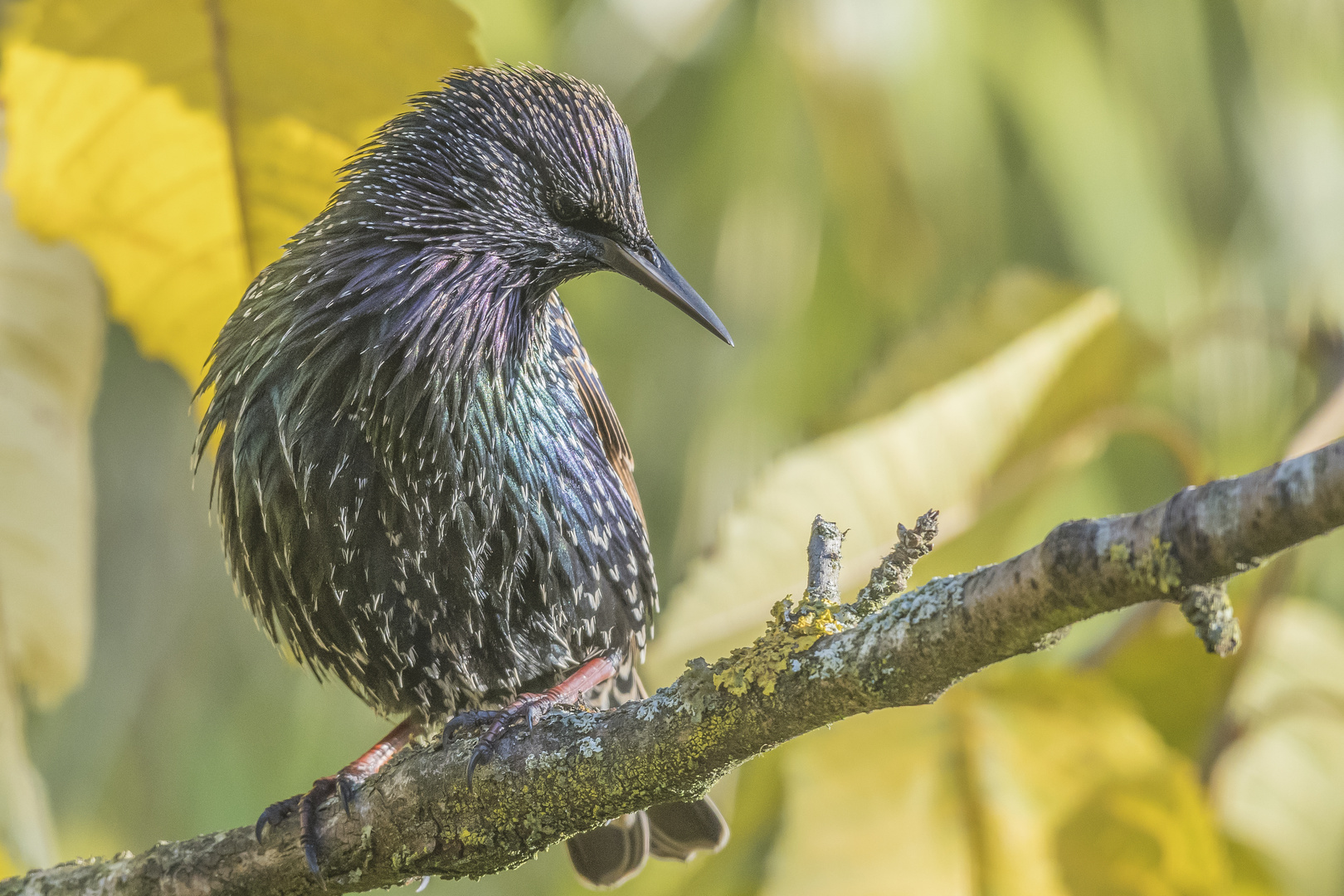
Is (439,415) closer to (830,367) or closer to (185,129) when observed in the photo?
(185,129)

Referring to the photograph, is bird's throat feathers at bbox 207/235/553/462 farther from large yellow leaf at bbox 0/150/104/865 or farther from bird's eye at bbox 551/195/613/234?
large yellow leaf at bbox 0/150/104/865

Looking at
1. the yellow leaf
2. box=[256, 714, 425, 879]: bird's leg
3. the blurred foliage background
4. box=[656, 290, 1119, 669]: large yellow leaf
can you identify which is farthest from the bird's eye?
the yellow leaf

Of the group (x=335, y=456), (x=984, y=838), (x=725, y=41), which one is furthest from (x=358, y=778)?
(x=725, y=41)

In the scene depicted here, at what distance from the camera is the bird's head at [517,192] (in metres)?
1.88

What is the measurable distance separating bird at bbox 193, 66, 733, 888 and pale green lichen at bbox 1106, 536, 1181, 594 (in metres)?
0.93

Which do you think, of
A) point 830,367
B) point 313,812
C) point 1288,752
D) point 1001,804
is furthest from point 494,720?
point 1288,752

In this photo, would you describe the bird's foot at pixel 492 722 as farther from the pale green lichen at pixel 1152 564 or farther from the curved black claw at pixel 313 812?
the pale green lichen at pixel 1152 564

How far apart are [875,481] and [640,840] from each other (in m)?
0.89

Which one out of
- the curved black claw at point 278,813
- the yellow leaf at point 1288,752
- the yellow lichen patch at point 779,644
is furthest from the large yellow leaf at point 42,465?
the yellow leaf at point 1288,752

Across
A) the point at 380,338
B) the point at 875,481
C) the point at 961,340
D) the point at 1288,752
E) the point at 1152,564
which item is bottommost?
the point at 1288,752

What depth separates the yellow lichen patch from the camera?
1.21 meters

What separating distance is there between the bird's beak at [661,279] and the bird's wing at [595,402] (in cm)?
28

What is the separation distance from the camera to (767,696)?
1.22 m

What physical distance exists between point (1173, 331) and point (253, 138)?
6.87 feet
